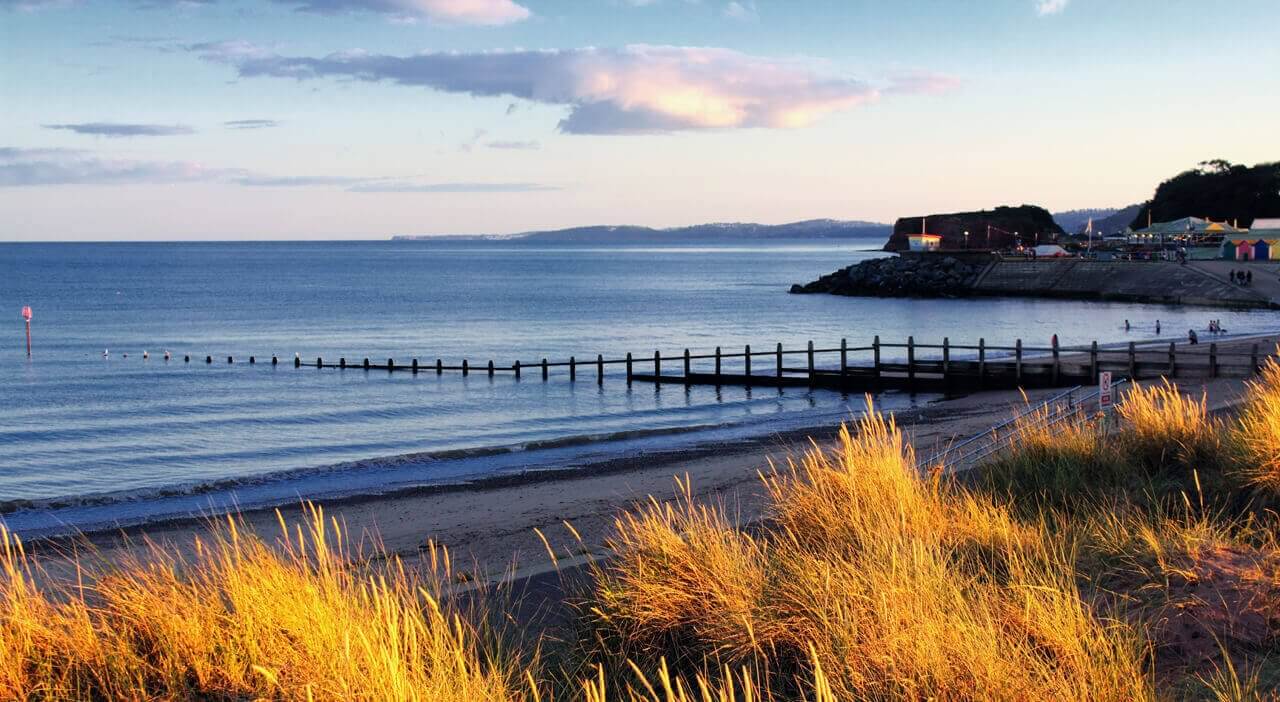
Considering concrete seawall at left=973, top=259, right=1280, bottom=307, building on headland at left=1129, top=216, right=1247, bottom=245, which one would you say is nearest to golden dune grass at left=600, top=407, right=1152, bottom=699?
concrete seawall at left=973, top=259, right=1280, bottom=307

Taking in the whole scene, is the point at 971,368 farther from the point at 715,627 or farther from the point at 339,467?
the point at 715,627

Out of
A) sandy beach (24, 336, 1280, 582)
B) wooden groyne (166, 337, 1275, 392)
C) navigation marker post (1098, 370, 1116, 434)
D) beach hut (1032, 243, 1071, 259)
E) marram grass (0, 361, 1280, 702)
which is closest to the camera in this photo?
marram grass (0, 361, 1280, 702)

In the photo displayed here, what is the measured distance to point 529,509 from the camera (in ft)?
51.4

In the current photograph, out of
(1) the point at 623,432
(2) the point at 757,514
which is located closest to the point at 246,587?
(2) the point at 757,514

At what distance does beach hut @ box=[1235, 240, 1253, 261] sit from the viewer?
83.9 m

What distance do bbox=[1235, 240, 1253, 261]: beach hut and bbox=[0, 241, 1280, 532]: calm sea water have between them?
43.9 feet

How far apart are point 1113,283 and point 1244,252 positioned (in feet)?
35.4

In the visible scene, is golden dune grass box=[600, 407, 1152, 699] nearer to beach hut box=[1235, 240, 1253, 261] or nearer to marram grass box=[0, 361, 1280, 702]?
marram grass box=[0, 361, 1280, 702]

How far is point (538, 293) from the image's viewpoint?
10844cm

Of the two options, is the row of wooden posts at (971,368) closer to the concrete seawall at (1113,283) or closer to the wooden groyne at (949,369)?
the wooden groyne at (949,369)

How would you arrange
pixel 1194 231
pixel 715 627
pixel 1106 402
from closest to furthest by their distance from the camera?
pixel 715 627 < pixel 1106 402 < pixel 1194 231

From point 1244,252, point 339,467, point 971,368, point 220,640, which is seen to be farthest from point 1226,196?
point 220,640

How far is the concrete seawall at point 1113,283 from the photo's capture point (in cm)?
7144

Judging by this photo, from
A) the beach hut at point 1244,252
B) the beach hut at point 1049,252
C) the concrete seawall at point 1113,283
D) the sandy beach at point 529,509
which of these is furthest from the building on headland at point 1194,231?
the sandy beach at point 529,509
